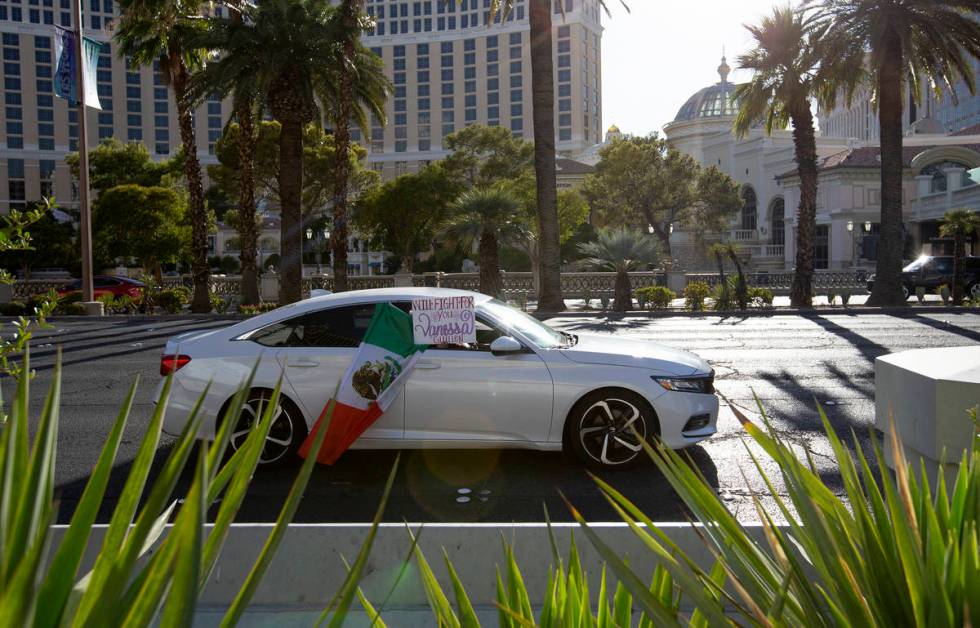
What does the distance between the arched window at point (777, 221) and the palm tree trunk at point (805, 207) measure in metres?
41.9

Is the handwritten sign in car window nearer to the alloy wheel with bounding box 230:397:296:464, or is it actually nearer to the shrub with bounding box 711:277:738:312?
the alloy wheel with bounding box 230:397:296:464

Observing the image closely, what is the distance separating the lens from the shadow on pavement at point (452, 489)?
6.39 metres

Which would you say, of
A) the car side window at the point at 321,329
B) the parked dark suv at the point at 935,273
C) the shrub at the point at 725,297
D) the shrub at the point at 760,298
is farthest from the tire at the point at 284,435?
the parked dark suv at the point at 935,273

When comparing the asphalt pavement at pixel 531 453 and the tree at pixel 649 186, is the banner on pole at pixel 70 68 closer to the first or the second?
the asphalt pavement at pixel 531 453

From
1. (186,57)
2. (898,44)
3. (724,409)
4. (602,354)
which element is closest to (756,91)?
(898,44)

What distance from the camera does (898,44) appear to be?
27.7 meters

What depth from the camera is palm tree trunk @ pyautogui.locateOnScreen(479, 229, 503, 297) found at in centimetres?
2844

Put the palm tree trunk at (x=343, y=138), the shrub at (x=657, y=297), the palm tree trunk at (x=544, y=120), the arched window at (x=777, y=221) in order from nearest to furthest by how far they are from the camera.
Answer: the palm tree trunk at (x=544, y=120) < the shrub at (x=657, y=297) < the palm tree trunk at (x=343, y=138) < the arched window at (x=777, y=221)

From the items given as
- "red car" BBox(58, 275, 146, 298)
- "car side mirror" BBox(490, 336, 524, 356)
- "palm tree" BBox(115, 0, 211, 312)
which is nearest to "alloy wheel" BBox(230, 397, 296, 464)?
"car side mirror" BBox(490, 336, 524, 356)

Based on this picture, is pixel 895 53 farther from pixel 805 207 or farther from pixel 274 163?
pixel 274 163

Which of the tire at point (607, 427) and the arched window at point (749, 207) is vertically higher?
the arched window at point (749, 207)

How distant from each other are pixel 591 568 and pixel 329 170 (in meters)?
50.4

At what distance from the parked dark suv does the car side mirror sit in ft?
94.6

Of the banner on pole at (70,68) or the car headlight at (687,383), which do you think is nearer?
the car headlight at (687,383)
